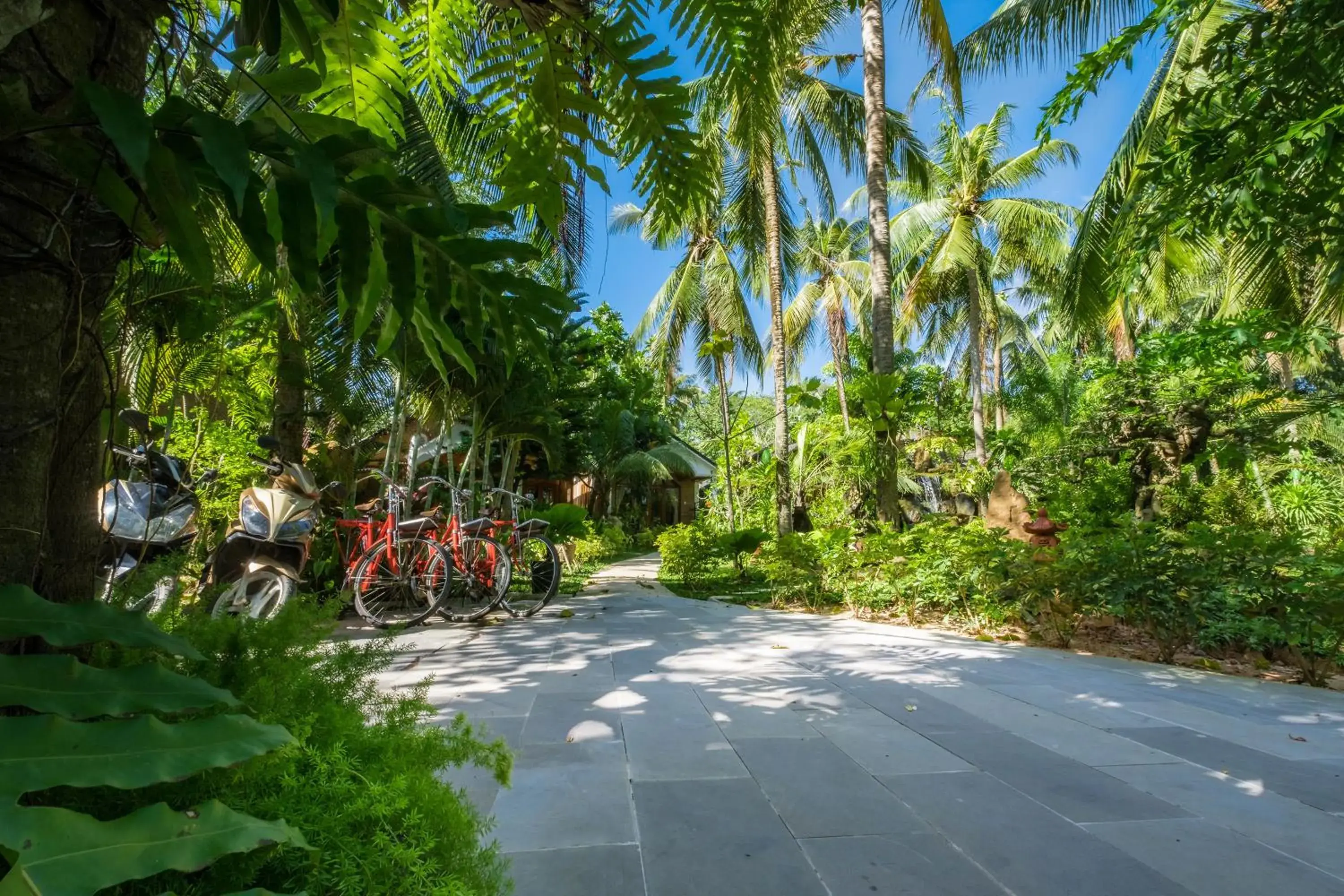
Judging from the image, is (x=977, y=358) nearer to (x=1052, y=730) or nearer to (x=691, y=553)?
(x=691, y=553)

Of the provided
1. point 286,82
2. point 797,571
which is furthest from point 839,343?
point 286,82

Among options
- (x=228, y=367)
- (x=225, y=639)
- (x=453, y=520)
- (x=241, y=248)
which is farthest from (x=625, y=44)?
(x=228, y=367)

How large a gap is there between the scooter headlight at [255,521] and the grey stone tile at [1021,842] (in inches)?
164

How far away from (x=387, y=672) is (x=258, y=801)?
3.26m

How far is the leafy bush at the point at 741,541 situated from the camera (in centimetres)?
1030

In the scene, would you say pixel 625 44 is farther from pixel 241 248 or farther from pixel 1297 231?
pixel 241 248

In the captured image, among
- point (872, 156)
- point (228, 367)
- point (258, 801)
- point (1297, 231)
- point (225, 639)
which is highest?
point (872, 156)

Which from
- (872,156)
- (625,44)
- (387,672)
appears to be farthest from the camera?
(872,156)

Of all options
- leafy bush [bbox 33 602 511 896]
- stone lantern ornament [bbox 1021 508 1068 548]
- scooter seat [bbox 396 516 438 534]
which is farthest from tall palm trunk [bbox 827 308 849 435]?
leafy bush [bbox 33 602 511 896]

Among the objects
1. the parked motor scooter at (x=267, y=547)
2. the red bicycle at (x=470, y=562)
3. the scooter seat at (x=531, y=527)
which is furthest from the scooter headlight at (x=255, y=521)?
the scooter seat at (x=531, y=527)

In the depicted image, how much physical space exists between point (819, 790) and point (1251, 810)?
4.54 ft

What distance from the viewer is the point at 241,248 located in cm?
412

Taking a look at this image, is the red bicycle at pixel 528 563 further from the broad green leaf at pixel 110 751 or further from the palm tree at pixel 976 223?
the palm tree at pixel 976 223

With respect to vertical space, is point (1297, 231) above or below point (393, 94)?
above
